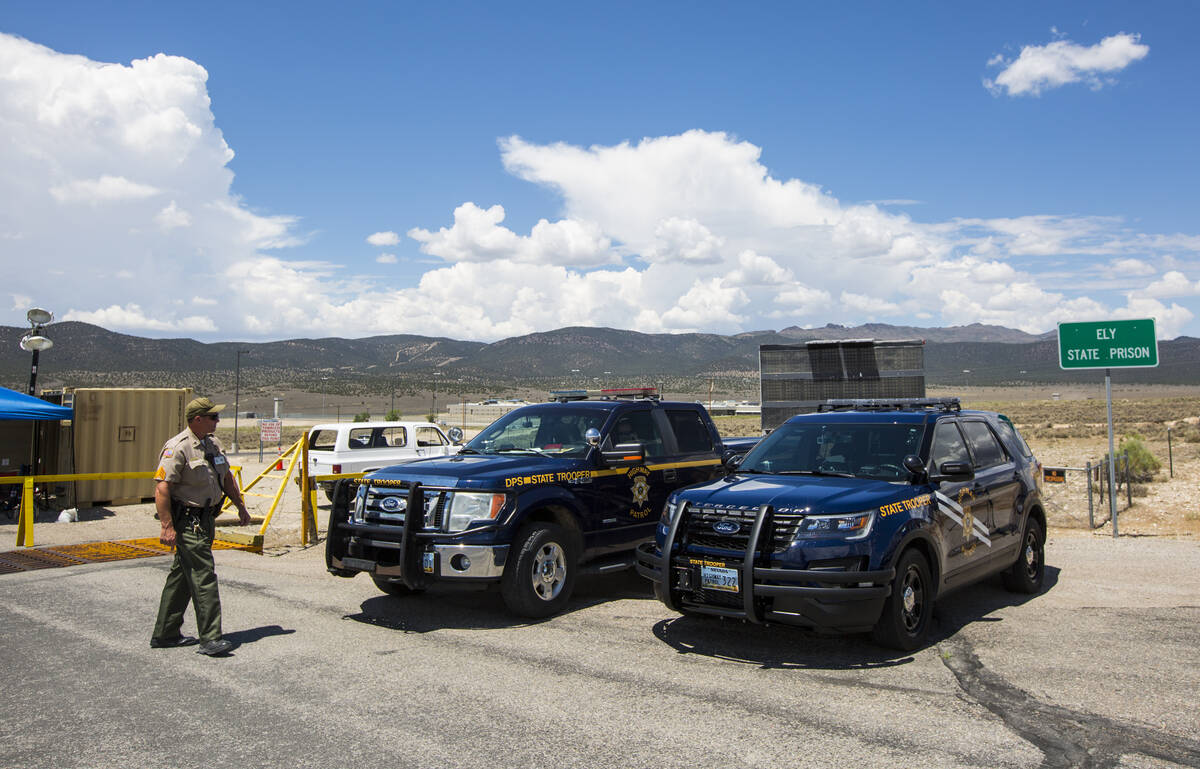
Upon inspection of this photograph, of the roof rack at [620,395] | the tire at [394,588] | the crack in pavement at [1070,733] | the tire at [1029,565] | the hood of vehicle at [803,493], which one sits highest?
the roof rack at [620,395]

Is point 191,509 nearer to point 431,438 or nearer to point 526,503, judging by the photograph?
point 526,503

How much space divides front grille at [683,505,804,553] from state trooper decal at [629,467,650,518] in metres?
2.23

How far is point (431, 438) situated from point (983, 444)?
14.7m

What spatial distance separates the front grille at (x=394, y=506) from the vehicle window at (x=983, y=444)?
4582mm

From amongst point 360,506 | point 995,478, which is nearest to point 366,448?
point 360,506

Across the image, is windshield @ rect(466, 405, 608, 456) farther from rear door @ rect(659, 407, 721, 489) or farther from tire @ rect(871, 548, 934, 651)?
tire @ rect(871, 548, 934, 651)

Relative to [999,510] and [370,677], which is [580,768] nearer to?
[370,677]

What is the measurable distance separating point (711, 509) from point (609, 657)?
1.27 meters

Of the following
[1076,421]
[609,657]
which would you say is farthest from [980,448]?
[1076,421]

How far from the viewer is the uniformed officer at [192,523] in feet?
21.1

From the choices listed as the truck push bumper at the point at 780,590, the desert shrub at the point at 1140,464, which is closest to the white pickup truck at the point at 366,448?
the truck push bumper at the point at 780,590

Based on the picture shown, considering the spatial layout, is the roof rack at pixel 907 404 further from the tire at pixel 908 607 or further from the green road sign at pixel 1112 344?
the green road sign at pixel 1112 344

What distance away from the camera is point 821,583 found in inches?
233

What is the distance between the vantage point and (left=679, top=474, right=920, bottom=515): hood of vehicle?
6.13 metres
